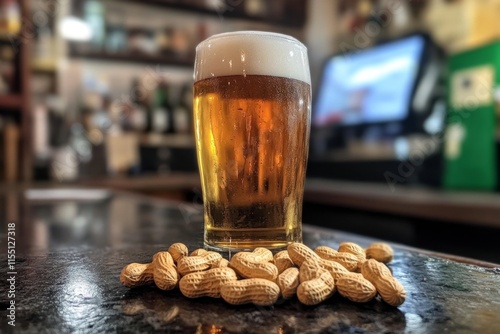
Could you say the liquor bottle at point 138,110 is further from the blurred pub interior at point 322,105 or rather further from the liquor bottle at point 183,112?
the liquor bottle at point 183,112

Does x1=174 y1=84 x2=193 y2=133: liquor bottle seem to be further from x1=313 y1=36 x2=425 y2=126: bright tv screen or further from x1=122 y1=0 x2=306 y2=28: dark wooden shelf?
x1=313 y1=36 x2=425 y2=126: bright tv screen

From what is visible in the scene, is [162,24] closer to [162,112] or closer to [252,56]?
[162,112]

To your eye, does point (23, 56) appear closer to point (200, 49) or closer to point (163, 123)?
point (163, 123)

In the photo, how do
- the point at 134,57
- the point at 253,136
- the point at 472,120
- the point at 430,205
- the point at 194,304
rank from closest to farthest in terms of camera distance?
the point at 194,304 → the point at 253,136 → the point at 430,205 → the point at 472,120 → the point at 134,57

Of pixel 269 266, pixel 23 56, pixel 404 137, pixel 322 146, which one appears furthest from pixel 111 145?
pixel 269 266

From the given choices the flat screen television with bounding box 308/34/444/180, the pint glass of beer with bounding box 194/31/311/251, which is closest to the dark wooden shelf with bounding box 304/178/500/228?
the flat screen television with bounding box 308/34/444/180

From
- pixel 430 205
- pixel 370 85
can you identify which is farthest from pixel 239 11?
pixel 430 205
